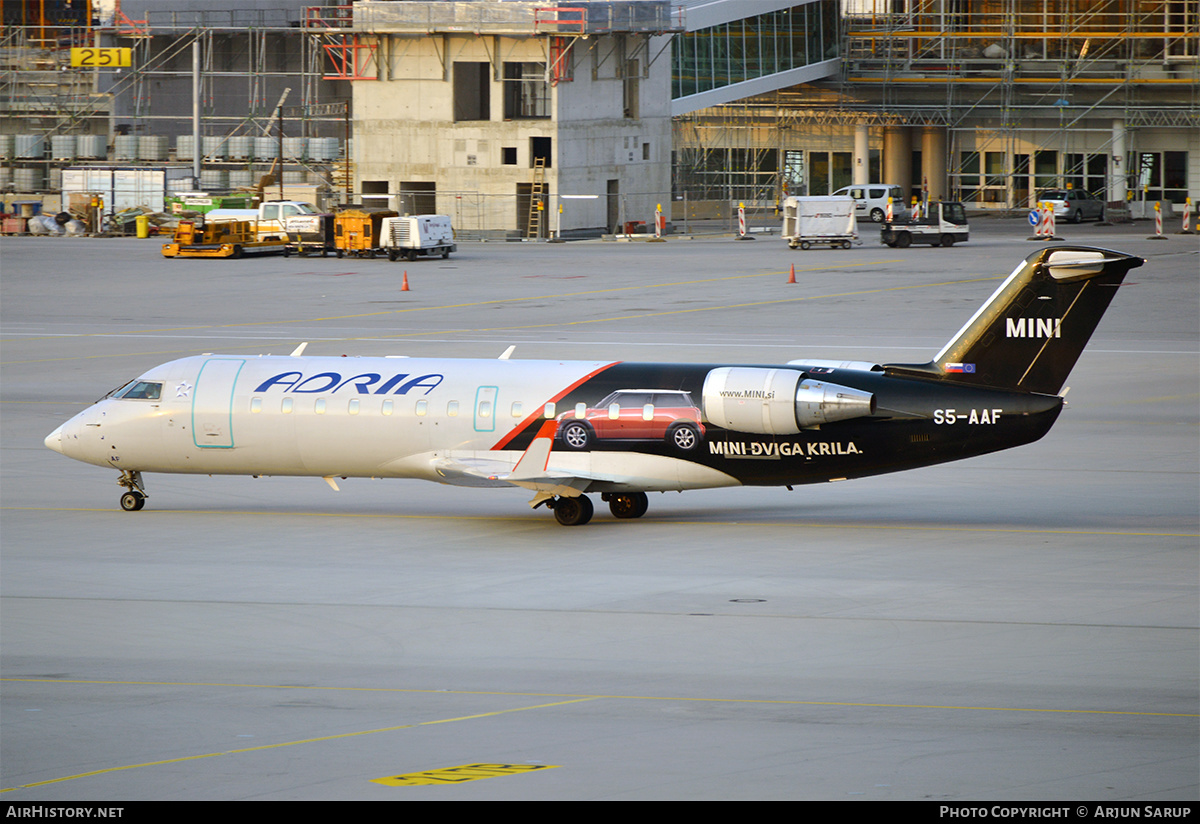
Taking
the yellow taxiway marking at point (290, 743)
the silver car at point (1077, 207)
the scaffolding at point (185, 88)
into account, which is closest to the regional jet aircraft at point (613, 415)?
the yellow taxiway marking at point (290, 743)

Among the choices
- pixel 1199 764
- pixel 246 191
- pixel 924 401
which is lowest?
pixel 1199 764

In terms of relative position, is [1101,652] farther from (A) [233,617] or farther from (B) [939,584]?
(A) [233,617]

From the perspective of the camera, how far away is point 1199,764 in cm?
1459

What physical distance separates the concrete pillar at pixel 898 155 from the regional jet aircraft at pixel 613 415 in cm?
8617

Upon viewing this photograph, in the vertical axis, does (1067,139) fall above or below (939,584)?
above

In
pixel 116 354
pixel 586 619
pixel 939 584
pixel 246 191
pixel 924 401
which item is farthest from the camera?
pixel 246 191

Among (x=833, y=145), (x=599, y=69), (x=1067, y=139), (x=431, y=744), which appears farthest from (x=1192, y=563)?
(x=833, y=145)

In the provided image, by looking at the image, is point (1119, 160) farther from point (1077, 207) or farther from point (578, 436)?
point (578, 436)

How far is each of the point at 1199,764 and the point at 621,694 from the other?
598 centimetres

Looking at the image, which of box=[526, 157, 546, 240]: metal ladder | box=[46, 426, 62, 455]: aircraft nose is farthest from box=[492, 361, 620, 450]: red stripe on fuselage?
box=[526, 157, 546, 240]: metal ladder

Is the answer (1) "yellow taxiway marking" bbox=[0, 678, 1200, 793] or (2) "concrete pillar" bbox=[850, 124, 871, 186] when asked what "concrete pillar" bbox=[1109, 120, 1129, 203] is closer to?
(2) "concrete pillar" bbox=[850, 124, 871, 186]

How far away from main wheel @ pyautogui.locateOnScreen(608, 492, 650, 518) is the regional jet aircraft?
30 millimetres

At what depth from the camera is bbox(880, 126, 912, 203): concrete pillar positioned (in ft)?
360

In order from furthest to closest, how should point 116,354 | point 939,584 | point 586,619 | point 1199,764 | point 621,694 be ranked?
point 116,354, point 939,584, point 586,619, point 621,694, point 1199,764
